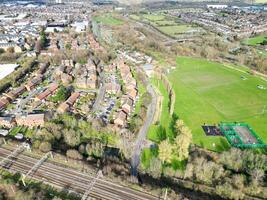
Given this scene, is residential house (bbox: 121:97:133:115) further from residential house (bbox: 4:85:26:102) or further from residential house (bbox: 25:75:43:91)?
residential house (bbox: 4:85:26:102)

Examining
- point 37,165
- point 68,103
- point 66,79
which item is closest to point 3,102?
point 68,103

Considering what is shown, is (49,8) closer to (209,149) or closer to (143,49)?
(143,49)

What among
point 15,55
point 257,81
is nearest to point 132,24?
point 15,55

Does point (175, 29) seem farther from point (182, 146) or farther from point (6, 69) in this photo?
point (182, 146)

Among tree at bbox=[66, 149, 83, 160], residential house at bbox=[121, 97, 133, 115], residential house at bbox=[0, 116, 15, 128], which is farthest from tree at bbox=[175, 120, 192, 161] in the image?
residential house at bbox=[0, 116, 15, 128]

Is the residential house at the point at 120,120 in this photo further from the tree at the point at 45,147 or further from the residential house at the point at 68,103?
the tree at the point at 45,147

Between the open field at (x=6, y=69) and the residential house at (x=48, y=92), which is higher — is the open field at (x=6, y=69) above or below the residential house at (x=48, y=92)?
above

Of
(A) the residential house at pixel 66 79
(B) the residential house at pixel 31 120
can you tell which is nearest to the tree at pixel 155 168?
(B) the residential house at pixel 31 120
